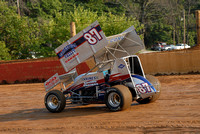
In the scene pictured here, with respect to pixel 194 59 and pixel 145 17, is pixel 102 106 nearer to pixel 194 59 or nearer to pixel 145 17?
pixel 194 59

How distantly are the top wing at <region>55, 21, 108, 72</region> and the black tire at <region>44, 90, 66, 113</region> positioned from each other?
1.07 meters

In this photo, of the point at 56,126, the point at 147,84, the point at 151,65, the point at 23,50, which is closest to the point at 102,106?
the point at 147,84

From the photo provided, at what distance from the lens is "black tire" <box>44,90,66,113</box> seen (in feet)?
33.8

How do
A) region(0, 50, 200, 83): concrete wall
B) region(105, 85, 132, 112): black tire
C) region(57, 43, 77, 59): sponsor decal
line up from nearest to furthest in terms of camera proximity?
1. region(105, 85, 132, 112): black tire
2. region(57, 43, 77, 59): sponsor decal
3. region(0, 50, 200, 83): concrete wall

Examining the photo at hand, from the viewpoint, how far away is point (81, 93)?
34.6 ft

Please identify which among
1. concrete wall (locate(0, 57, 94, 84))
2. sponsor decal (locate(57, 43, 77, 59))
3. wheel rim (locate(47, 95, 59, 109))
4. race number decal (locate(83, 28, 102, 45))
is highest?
race number decal (locate(83, 28, 102, 45))

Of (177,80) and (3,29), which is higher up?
(3,29)

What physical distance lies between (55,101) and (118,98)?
2.36 m

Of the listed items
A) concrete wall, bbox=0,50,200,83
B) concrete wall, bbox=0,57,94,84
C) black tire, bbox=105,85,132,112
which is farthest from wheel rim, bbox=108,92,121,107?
concrete wall, bbox=0,57,94,84

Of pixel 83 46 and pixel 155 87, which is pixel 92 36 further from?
pixel 155 87

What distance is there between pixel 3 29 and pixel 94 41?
3040cm

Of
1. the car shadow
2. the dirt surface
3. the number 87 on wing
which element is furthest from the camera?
the car shadow

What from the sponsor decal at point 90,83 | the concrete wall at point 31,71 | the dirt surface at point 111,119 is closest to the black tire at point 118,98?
the dirt surface at point 111,119

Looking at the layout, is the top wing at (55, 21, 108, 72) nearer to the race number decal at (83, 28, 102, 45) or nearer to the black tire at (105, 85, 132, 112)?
the race number decal at (83, 28, 102, 45)
